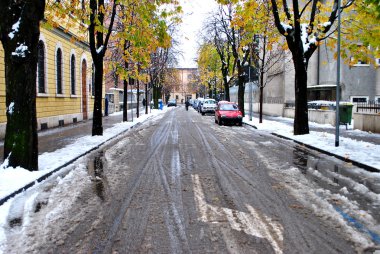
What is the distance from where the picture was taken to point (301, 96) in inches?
690

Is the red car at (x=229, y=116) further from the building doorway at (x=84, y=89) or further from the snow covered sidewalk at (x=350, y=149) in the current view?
the building doorway at (x=84, y=89)

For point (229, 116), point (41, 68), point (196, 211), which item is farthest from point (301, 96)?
point (41, 68)

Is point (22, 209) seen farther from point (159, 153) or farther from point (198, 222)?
point (159, 153)

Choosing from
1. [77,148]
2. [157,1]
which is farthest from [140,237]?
[157,1]

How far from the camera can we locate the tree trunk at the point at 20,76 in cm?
851

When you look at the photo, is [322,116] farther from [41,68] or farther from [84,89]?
[84,89]

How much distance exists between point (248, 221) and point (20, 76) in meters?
5.83

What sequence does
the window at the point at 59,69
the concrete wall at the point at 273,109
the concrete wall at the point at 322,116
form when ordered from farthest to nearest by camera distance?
the concrete wall at the point at 273,109, the window at the point at 59,69, the concrete wall at the point at 322,116

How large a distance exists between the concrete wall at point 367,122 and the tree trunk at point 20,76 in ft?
49.9

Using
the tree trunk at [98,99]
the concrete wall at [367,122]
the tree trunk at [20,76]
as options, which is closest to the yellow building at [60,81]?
the tree trunk at [98,99]

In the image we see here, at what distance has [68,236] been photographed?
4965 mm

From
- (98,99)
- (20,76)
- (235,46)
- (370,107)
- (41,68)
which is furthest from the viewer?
(235,46)

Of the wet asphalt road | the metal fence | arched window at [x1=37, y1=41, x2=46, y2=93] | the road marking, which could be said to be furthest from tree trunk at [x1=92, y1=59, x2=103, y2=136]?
the metal fence

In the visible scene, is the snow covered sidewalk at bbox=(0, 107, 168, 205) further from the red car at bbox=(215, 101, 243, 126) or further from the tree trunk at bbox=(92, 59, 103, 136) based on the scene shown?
the red car at bbox=(215, 101, 243, 126)
